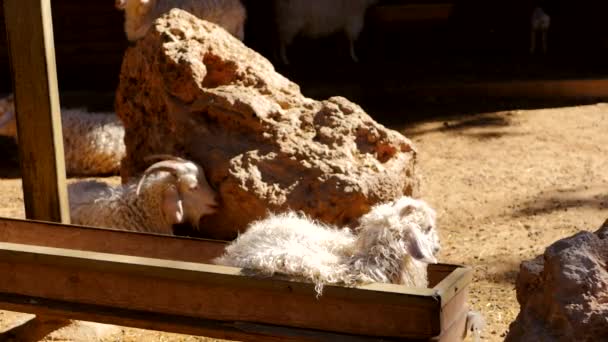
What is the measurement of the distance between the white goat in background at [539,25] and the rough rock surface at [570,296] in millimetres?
8875

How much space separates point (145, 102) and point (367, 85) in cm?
454

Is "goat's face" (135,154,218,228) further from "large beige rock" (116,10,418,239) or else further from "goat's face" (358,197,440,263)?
"goat's face" (358,197,440,263)

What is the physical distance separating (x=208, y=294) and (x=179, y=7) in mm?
5420

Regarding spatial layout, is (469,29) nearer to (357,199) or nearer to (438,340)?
(357,199)

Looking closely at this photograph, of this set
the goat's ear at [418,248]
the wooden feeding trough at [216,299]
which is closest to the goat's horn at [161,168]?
the wooden feeding trough at [216,299]

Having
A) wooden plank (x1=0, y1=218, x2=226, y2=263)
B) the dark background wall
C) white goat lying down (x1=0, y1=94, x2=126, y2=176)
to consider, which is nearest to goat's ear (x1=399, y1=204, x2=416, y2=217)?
wooden plank (x1=0, y1=218, x2=226, y2=263)

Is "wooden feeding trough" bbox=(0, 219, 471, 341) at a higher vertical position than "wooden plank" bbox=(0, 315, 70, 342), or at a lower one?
higher

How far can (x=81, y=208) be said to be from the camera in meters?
5.57

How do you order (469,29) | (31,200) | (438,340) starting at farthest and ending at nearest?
(469,29), (31,200), (438,340)

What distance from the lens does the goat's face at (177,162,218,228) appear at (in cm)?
529

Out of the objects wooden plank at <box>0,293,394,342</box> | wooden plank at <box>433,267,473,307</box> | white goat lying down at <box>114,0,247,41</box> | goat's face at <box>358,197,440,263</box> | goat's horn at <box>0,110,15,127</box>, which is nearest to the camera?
wooden plank at <box>433,267,473,307</box>

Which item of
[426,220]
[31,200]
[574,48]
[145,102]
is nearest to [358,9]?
[574,48]

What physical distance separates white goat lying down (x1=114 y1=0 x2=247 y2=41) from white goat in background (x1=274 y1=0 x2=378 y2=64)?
218 centimetres

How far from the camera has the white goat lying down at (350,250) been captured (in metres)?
3.22
